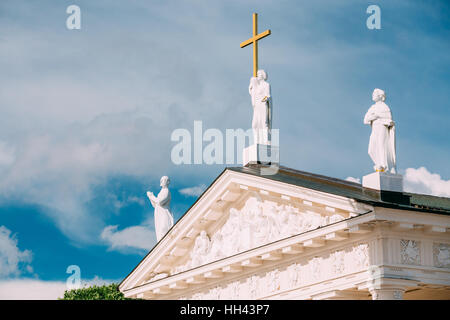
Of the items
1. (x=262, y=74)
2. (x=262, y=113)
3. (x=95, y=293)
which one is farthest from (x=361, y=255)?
(x=95, y=293)

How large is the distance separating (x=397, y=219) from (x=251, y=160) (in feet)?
23.6

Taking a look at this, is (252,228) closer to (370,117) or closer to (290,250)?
(290,250)

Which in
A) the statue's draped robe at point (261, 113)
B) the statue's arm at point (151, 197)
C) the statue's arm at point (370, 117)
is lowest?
the statue's arm at point (151, 197)

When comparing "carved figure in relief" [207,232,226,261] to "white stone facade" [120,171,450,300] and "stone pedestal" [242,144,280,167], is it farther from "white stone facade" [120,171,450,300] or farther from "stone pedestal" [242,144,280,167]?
"stone pedestal" [242,144,280,167]

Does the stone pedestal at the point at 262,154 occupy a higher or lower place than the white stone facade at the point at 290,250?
higher

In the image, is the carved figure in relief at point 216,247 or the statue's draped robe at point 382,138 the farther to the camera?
the carved figure in relief at point 216,247

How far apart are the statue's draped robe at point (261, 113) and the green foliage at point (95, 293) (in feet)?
21.3

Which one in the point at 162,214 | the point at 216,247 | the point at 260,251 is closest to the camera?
the point at 260,251

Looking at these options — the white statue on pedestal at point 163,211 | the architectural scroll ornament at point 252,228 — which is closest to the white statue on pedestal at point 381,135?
the architectural scroll ornament at point 252,228

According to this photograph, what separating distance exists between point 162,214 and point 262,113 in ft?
18.6

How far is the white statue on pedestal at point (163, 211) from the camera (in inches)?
1127

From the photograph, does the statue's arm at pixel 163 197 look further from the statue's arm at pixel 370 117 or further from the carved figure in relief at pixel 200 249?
the statue's arm at pixel 370 117

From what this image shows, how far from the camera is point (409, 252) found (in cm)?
2000

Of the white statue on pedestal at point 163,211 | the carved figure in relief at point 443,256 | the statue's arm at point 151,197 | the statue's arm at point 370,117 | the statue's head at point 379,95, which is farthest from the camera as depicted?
the statue's arm at point 151,197
